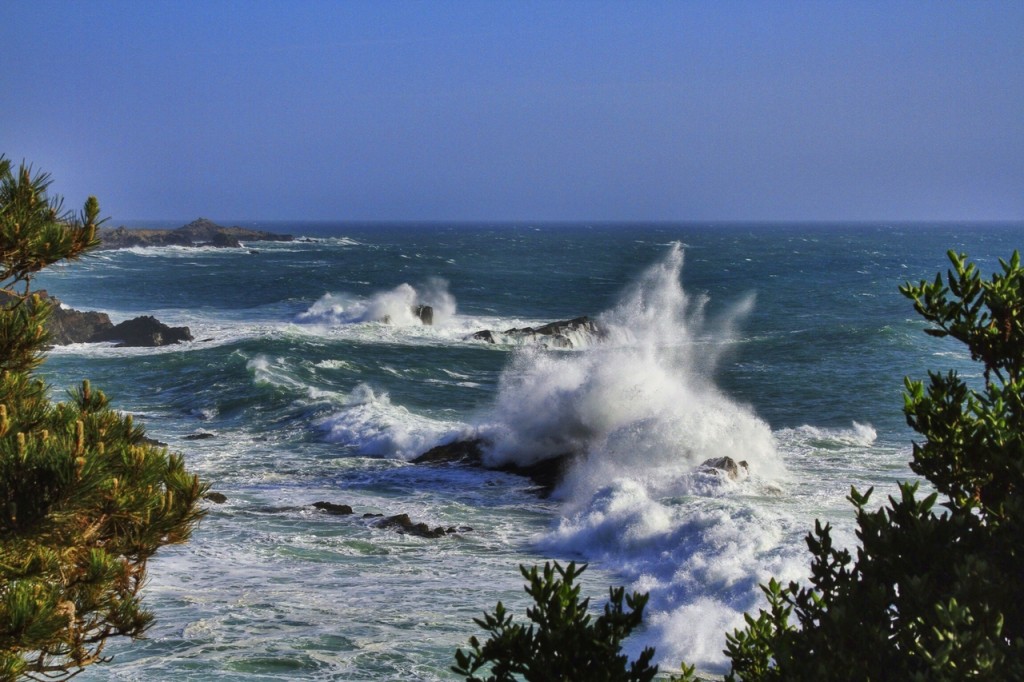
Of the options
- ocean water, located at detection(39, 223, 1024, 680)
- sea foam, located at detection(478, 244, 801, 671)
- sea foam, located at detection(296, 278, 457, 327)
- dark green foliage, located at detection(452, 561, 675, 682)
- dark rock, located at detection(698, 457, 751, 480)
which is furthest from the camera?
sea foam, located at detection(296, 278, 457, 327)

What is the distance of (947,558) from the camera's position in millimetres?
4734

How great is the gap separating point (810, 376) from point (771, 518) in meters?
18.9

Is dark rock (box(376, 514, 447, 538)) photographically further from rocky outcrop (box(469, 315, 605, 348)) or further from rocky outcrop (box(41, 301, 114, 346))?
rocky outcrop (box(41, 301, 114, 346))

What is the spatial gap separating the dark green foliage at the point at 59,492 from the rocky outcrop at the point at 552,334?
110 ft

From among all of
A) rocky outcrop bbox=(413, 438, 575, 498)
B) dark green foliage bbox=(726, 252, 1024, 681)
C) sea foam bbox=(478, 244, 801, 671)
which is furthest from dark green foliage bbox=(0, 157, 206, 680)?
rocky outcrop bbox=(413, 438, 575, 498)

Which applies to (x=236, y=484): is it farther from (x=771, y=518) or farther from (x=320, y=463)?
(x=771, y=518)

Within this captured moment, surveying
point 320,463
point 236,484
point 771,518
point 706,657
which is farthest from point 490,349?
point 706,657

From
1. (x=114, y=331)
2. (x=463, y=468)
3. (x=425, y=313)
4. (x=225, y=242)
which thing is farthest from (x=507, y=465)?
(x=225, y=242)

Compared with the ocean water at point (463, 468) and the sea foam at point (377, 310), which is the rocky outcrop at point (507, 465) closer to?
the ocean water at point (463, 468)

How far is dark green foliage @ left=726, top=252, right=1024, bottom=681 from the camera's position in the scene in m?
4.25

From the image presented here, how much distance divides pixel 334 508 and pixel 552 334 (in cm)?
2416

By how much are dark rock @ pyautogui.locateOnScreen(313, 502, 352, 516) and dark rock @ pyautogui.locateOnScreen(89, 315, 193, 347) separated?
21733 mm

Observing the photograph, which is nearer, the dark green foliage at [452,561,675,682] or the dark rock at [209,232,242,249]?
the dark green foliage at [452,561,675,682]

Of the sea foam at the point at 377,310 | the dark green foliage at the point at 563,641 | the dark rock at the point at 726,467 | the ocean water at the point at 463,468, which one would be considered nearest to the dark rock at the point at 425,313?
the sea foam at the point at 377,310
